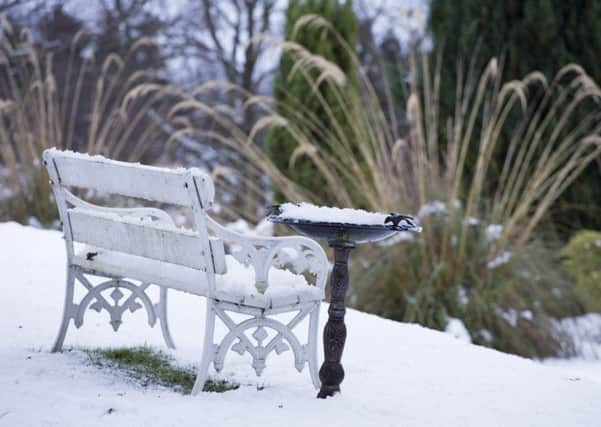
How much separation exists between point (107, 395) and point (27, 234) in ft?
11.1

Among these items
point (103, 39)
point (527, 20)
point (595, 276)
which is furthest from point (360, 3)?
point (595, 276)

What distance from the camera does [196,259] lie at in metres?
2.89

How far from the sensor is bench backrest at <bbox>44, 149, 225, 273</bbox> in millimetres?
2781

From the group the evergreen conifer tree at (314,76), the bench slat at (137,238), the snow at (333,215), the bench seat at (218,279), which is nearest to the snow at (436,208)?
the evergreen conifer tree at (314,76)

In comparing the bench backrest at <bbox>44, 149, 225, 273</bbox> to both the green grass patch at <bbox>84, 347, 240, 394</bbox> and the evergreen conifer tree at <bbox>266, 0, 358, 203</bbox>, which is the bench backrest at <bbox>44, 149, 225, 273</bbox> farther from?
the evergreen conifer tree at <bbox>266, 0, 358, 203</bbox>

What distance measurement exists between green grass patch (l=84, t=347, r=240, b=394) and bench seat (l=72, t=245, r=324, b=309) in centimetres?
37

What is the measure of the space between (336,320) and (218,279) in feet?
1.47

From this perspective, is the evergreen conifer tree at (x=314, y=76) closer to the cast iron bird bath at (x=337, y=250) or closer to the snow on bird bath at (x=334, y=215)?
the snow on bird bath at (x=334, y=215)

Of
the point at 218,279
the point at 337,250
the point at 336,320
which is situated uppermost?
the point at 337,250

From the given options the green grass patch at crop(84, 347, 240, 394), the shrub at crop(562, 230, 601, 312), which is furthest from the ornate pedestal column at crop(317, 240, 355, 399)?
the shrub at crop(562, 230, 601, 312)

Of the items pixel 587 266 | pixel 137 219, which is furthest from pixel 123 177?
pixel 587 266

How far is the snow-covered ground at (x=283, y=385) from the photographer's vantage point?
2.67m

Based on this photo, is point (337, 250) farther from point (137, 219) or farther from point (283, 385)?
point (137, 219)

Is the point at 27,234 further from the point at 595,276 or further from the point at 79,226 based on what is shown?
the point at 595,276
